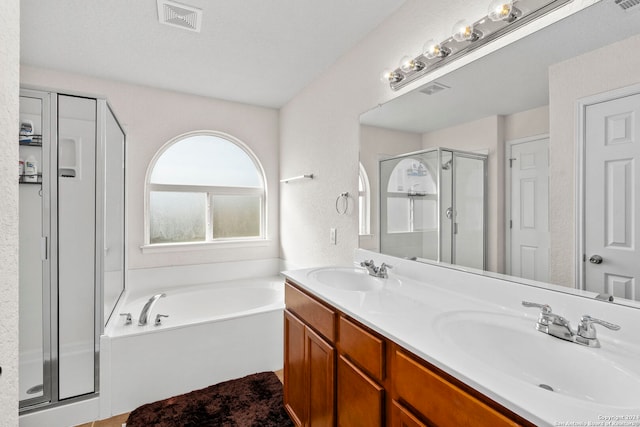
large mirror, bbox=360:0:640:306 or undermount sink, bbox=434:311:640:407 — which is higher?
large mirror, bbox=360:0:640:306

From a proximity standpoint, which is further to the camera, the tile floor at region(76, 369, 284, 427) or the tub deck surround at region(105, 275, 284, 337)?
the tub deck surround at region(105, 275, 284, 337)

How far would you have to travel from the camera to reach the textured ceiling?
183 centimetres

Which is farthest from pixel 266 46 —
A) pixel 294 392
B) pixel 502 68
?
pixel 294 392

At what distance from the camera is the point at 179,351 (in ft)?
6.97

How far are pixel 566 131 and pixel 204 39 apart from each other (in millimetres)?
2170

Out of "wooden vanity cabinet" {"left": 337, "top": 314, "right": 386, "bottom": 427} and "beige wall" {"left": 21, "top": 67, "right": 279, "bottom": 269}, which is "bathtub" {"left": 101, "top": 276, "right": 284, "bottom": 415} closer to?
"beige wall" {"left": 21, "top": 67, "right": 279, "bottom": 269}

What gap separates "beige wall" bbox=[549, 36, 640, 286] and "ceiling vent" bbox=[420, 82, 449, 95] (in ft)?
1.70

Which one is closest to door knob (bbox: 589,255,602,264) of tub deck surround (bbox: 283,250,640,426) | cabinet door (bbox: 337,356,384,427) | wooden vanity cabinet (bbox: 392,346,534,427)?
tub deck surround (bbox: 283,250,640,426)

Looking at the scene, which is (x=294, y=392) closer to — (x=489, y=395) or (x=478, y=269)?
(x=478, y=269)

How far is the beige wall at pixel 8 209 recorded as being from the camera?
2.05 ft

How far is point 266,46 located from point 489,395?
2359 mm

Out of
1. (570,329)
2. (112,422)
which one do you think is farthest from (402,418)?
(112,422)

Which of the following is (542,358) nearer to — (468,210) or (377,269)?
(468,210)

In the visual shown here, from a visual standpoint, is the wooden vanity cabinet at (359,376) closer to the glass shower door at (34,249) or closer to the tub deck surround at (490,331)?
the tub deck surround at (490,331)
